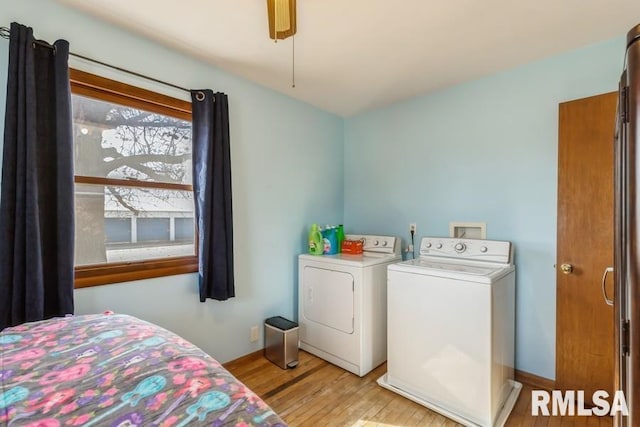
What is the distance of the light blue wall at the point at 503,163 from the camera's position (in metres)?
2.07

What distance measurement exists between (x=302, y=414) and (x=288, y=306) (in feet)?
3.35

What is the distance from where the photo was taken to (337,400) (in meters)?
2.01

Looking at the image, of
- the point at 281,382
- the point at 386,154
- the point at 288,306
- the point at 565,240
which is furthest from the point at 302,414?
the point at 386,154

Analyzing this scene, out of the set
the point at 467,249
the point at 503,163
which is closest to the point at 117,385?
the point at 467,249

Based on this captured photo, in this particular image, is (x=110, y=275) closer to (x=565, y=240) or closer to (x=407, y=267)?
(x=407, y=267)

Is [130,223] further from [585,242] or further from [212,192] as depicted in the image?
[585,242]

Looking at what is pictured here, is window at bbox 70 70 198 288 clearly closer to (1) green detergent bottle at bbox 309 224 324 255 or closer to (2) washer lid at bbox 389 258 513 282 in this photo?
(1) green detergent bottle at bbox 309 224 324 255

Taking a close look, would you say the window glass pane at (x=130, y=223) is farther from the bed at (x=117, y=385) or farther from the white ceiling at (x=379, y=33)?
the white ceiling at (x=379, y=33)

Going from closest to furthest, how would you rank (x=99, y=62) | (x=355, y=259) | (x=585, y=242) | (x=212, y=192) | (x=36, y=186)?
(x=36, y=186) → (x=99, y=62) → (x=585, y=242) → (x=212, y=192) → (x=355, y=259)

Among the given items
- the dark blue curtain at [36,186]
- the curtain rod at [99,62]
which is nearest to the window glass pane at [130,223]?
the dark blue curtain at [36,186]

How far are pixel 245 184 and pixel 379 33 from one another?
56.5 inches

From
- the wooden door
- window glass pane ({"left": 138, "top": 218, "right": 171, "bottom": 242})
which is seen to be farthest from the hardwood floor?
window glass pane ({"left": 138, "top": 218, "right": 171, "bottom": 242})

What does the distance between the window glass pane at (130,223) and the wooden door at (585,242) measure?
2.56 metres

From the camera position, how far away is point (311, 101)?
9.54ft
